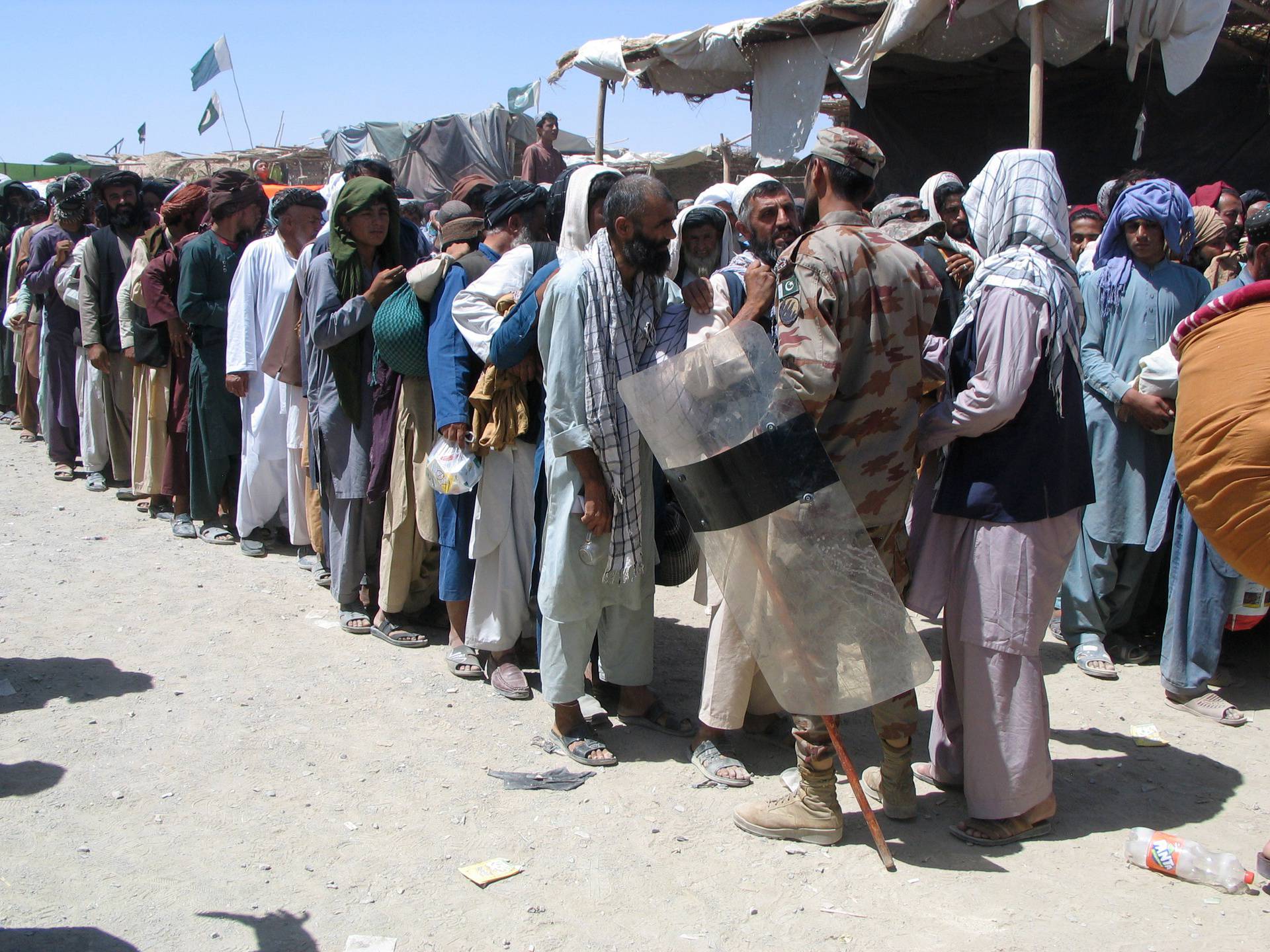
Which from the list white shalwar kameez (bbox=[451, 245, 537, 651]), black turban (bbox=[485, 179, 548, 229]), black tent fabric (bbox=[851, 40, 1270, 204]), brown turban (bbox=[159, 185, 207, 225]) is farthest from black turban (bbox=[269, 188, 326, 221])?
black tent fabric (bbox=[851, 40, 1270, 204])

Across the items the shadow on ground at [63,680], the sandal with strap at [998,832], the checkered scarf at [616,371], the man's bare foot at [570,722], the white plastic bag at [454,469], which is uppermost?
the checkered scarf at [616,371]

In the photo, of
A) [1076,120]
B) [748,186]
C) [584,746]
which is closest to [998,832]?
[584,746]

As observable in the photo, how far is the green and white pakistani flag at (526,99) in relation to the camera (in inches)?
744

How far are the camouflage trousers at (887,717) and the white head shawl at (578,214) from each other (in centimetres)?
154

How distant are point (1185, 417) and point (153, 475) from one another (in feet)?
20.5

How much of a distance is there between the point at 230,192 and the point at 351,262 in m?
1.83

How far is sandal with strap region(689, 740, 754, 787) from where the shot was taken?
11.5 ft

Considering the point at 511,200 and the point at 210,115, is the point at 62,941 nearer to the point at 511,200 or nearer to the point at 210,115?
the point at 511,200

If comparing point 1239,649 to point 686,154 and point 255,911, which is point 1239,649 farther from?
point 686,154

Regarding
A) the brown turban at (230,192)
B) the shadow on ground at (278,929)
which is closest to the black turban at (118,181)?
the brown turban at (230,192)

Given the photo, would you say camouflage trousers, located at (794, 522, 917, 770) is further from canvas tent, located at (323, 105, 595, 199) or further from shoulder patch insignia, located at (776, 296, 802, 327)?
canvas tent, located at (323, 105, 595, 199)

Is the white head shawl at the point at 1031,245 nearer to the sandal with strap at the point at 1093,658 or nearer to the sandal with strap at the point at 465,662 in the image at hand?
the sandal with strap at the point at 1093,658

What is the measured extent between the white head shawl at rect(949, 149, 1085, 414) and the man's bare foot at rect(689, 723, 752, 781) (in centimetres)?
161

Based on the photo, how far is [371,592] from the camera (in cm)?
511
